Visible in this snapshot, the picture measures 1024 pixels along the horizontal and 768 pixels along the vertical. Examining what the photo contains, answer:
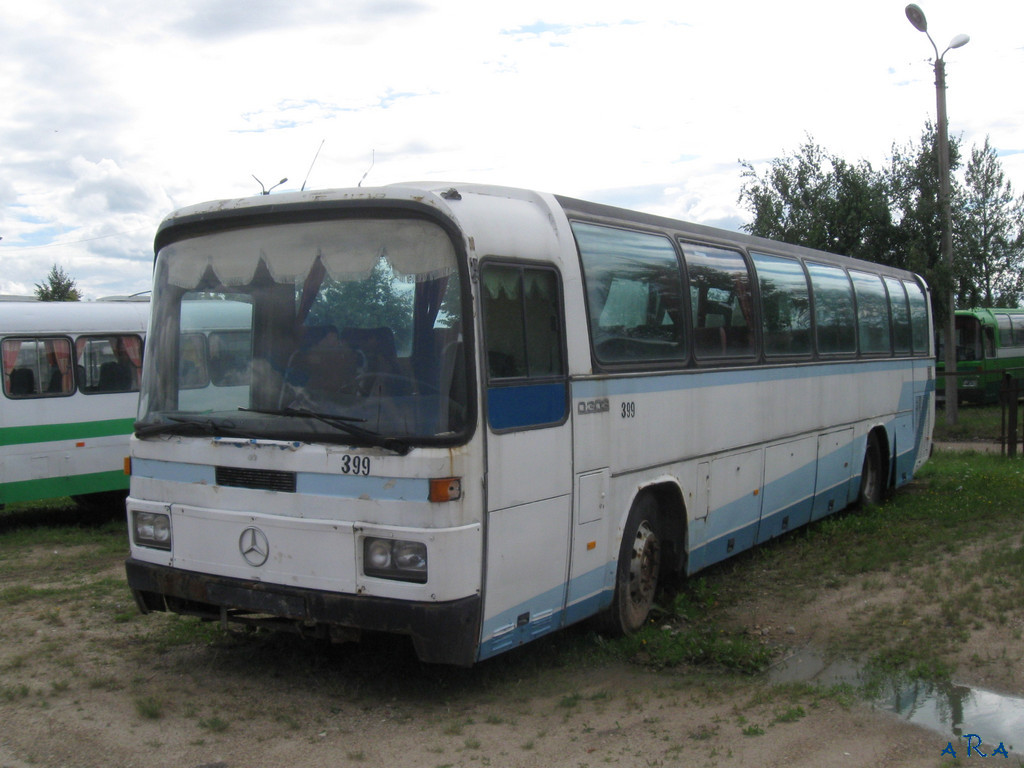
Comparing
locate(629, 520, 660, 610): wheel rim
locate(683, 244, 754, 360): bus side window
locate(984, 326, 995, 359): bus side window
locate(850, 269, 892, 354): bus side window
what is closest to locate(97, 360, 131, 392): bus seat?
locate(683, 244, 754, 360): bus side window

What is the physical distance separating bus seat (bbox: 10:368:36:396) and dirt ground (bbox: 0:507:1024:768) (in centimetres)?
525

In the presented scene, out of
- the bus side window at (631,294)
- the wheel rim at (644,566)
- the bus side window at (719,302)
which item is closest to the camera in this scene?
the bus side window at (631,294)

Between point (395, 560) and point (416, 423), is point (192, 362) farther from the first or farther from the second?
point (395, 560)

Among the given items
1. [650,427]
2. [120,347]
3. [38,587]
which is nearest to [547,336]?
[650,427]

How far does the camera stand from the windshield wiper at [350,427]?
17.2ft

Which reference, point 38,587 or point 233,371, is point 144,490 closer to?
point 233,371

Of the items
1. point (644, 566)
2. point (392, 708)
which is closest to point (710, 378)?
point (644, 566)

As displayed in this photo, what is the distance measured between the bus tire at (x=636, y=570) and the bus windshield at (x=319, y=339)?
223 cm

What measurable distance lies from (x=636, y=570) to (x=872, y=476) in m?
6.77

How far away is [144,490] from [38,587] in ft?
11.0

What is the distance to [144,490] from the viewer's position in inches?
244

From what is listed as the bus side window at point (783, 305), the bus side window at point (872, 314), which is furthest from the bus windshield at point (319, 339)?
the bus side window at point (872, 314)

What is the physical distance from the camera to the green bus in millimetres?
33750

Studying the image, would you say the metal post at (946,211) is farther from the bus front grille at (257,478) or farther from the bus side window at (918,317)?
the bus front grille at (257,478)
